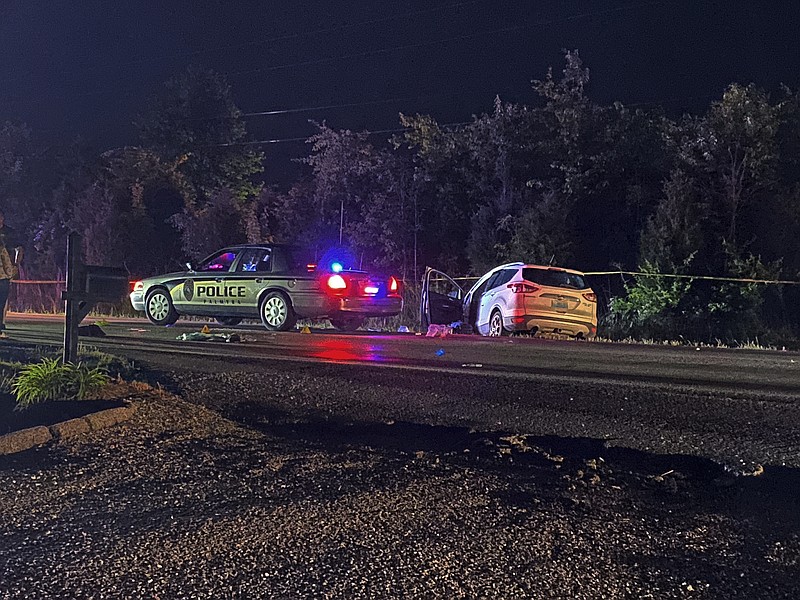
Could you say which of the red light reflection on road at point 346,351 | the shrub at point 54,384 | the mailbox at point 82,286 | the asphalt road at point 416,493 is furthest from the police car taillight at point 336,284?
the shrub at point 54,384

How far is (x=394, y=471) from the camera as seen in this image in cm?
471

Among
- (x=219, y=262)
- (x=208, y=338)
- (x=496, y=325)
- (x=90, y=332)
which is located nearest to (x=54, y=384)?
(x=208, y=338)

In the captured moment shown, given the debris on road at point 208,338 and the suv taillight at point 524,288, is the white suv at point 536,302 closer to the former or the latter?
the suv taillight at point 524,288

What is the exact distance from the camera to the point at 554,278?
583 inches

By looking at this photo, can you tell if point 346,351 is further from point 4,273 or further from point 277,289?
point 4,273

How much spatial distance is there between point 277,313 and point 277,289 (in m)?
0.45

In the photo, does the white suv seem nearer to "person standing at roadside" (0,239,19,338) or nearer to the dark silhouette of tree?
"person standing at roadside" (0,239,19,338)

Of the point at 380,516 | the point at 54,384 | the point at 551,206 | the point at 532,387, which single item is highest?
the point at 551,206

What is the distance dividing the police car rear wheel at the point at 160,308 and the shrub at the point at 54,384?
9.44 meters

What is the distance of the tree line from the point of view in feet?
61.1

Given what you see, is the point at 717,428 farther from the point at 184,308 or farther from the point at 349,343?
the point at 184,308

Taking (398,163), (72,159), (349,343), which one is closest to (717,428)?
(349,343)

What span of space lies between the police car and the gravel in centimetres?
834

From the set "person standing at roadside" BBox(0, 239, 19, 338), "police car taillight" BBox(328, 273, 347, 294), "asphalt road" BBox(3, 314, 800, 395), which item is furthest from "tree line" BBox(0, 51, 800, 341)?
"person standing at roadside" BBox(0, 239, 19, 338)
